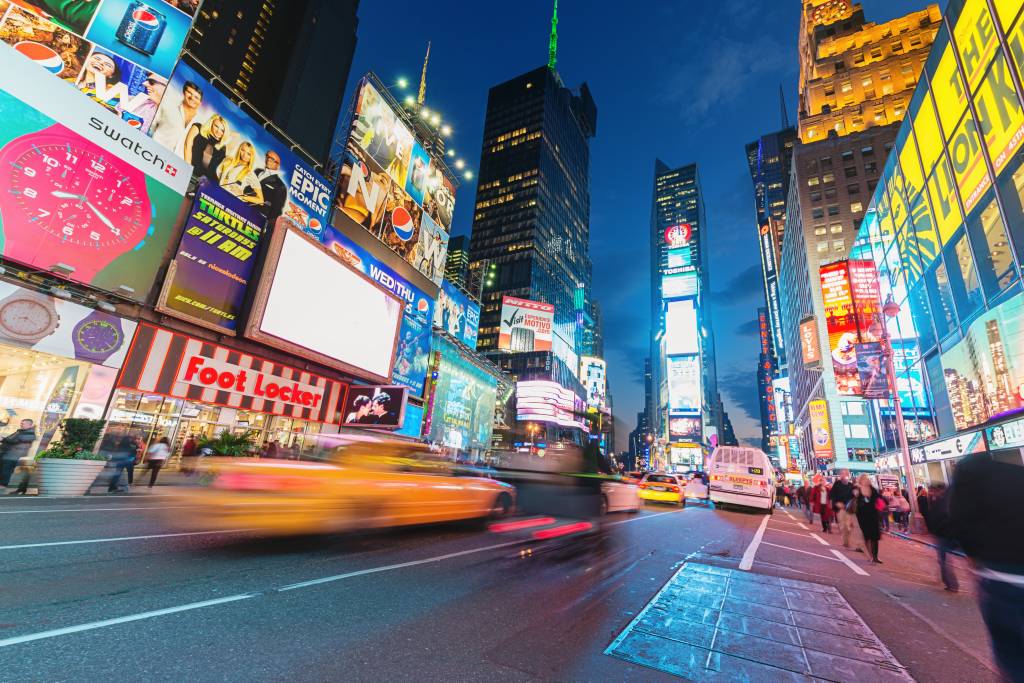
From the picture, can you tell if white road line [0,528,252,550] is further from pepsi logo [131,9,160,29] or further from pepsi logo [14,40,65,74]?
pepsi logo [131,9,160,29]

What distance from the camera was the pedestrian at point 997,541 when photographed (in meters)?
2.83

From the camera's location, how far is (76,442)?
11.9 metres

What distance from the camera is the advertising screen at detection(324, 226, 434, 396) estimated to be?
1186 inches

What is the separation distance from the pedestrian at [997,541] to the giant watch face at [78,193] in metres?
23.3

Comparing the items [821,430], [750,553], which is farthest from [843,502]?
[821,430]

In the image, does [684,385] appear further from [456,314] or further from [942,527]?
[942,527]

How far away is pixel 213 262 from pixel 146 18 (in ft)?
36.8

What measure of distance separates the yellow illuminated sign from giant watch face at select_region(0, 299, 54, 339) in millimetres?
35259

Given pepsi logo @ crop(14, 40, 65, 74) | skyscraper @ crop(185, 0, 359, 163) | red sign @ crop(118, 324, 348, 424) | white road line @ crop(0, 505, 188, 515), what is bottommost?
white road line @ crop(0, 505, 188, 515)

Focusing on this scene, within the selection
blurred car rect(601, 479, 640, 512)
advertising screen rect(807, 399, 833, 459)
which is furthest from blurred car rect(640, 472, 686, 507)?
advertising screen rect(807, 399, 833, 459)

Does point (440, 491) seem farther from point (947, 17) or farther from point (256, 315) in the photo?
point (947, 17)

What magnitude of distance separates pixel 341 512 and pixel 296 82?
4077 inches

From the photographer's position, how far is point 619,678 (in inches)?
114

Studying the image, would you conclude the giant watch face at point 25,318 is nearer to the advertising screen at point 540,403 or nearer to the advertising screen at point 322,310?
the advertising screen at point 322,310
